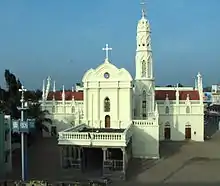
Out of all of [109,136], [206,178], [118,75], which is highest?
[118,75]

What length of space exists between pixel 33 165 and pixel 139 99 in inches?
668

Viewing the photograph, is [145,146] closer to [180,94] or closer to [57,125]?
[180,94]

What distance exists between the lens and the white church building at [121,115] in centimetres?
2894

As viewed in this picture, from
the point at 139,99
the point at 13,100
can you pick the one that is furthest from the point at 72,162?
the point at 139,99

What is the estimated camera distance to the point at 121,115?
3922 cm

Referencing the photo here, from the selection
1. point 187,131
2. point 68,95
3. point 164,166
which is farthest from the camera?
point 68,95

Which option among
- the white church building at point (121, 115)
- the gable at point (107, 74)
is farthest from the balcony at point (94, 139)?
the gable at point (107, 74)

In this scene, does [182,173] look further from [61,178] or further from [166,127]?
[166,127]

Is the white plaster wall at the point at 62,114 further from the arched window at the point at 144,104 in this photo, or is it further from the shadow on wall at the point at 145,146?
the shadow on wall at the point at 145,146

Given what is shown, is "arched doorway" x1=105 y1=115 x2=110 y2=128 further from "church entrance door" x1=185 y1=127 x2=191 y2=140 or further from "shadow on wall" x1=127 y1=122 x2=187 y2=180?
"church entrance door" x1=185 y1=127 x2=191 y2=140

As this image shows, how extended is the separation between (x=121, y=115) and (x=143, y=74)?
8.14 metres

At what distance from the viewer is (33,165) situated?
1266 inches

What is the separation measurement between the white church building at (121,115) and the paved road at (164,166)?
132cm

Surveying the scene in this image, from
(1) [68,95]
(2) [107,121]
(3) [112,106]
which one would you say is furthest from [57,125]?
(3) [112,106]
